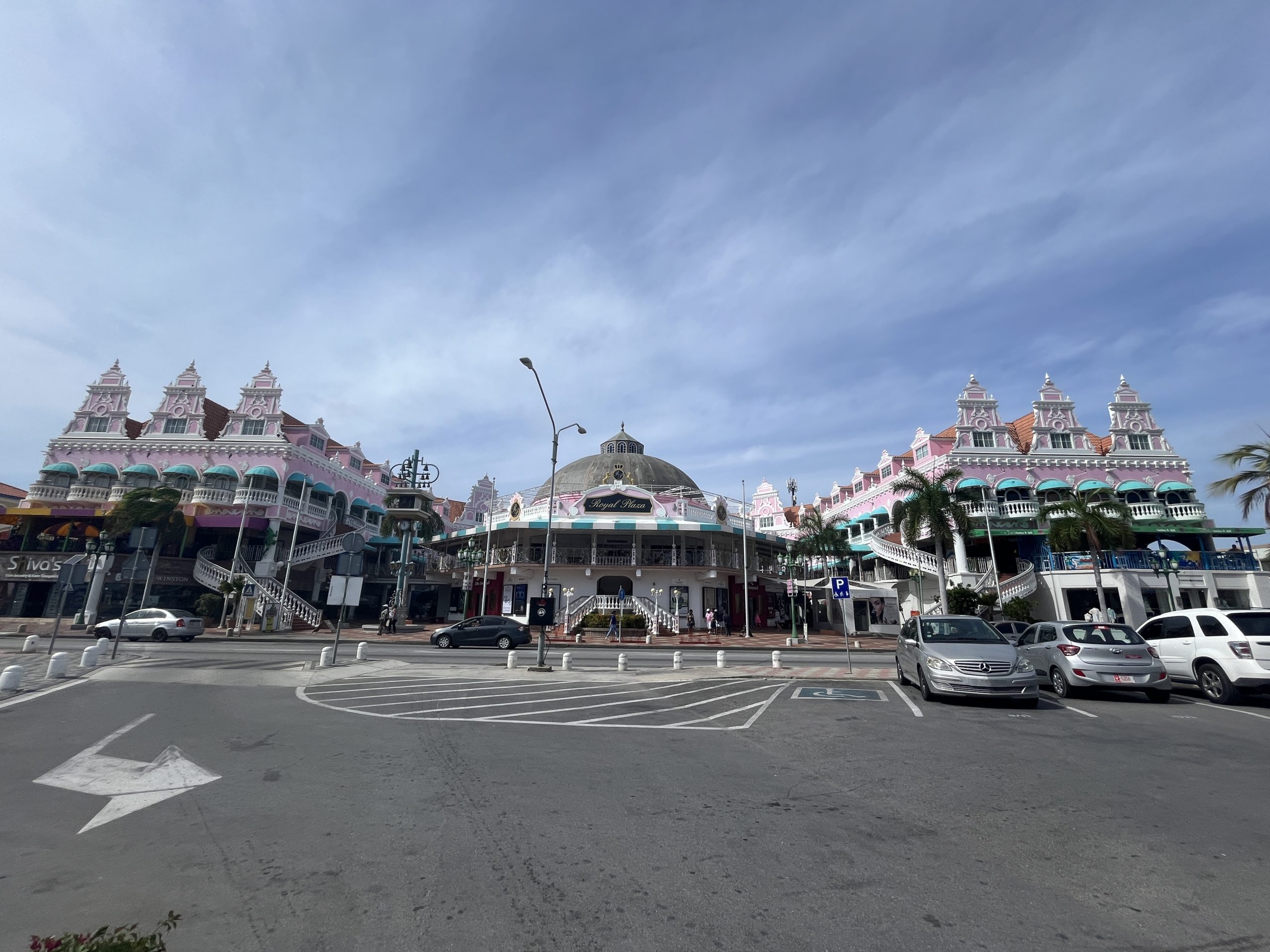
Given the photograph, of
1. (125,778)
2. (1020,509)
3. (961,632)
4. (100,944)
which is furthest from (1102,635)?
(1020,509)

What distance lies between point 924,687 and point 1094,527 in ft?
80.5

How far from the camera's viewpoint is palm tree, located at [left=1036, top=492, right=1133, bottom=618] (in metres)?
29.7

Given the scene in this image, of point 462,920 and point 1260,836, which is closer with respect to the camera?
point 462,920

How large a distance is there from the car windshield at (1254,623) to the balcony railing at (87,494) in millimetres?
52930

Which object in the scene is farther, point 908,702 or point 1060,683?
point 1060,683

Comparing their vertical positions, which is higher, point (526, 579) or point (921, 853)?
point (526, 579)

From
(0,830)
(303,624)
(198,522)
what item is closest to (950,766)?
(0,830)

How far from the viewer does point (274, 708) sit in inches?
414

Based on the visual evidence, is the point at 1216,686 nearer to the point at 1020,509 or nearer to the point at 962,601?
the point at 962,601

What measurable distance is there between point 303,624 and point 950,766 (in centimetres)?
3649

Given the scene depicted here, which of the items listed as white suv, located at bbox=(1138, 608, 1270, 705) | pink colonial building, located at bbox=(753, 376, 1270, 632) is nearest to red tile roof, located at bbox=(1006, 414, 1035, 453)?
pink colonial building, located at bbox=(753, 376, 1270, 632)

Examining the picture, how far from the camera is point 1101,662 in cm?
1212

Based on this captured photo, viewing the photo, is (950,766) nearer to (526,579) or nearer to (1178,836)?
(1178,836)

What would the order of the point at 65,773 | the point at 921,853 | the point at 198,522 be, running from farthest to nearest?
the point at 198,522, the point at 65,773, the point at 921,853
